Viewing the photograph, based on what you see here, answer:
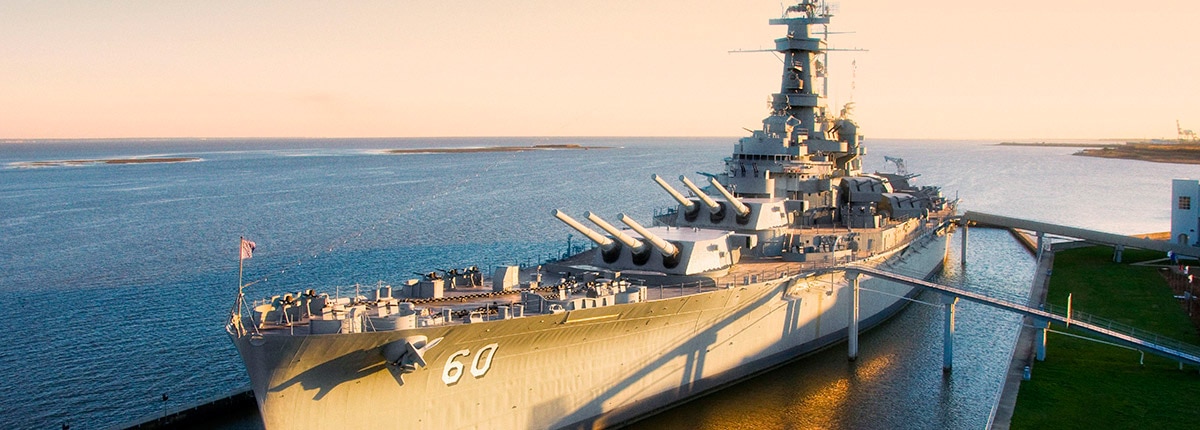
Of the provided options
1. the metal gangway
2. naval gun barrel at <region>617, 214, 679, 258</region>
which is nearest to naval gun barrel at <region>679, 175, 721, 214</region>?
naval gun barrel at <region>617, 214, 679, 258</region>

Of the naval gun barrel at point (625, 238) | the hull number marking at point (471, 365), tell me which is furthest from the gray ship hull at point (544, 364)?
the naval gun barrel at point (625, 238)

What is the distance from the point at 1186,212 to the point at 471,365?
36.6m

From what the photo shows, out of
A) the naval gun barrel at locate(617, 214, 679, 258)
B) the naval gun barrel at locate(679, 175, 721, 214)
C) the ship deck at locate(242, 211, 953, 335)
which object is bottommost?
the ship deck at locate(242, 211, 953, 335)

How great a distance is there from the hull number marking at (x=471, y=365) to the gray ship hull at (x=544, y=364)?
0.02m

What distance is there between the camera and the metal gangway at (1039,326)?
21125 millimetres

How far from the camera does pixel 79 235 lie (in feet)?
174

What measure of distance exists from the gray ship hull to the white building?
2280cm

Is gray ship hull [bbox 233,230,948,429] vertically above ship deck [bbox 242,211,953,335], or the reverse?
ship deck [bbox 242,211,953,335]

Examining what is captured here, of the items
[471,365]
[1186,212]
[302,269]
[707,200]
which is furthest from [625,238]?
[1186,212]

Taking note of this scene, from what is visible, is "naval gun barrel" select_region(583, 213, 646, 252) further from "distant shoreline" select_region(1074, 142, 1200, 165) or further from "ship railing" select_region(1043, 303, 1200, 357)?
"distant shoreline" select_region(1074, 142, 1200, 165)

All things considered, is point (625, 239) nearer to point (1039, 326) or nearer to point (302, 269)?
point (1039, 326)

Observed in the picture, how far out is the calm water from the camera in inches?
917

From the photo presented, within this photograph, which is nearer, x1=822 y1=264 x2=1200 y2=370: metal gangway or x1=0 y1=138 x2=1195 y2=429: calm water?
x1=822 y1=264 x2=1200 y2=370: metal gangway

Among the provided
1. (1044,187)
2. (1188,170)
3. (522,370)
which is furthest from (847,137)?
(1188,170)
